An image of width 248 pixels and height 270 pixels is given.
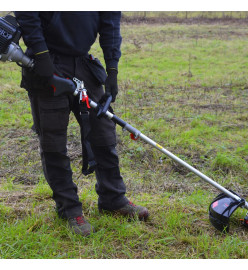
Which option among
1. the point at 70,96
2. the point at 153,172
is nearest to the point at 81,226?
the point at 70,96

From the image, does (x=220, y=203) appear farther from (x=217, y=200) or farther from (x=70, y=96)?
(x=70, y=96)

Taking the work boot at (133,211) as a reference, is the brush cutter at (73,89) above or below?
above

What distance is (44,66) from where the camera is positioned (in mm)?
2367

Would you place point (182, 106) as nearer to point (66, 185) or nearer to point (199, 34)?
point (66, 185)

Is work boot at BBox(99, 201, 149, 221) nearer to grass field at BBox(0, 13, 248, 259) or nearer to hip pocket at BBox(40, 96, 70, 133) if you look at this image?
grass field at BBox(0, 13, 248, 259)

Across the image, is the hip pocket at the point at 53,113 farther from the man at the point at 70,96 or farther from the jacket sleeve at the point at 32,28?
the jacket sleeve at the point at 32,28

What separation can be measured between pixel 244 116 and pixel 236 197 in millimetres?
3616

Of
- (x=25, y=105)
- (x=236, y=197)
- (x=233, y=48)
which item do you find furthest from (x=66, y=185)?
(x=233, y=48)

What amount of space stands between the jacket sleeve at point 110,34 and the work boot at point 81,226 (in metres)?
1.39

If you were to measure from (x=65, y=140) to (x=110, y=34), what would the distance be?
98 cm

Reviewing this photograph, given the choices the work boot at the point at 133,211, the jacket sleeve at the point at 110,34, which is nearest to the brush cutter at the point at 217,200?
the jacket sleeve at the point at 110,34

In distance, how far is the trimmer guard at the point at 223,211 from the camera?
8.82 feet

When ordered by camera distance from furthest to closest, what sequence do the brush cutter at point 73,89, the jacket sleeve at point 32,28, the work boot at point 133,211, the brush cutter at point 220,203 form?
the work boot at point 133,211 → the brush cutter at point 220,203 → the brush cutter at point 73,89 → the jacket sleeve at point 32,28

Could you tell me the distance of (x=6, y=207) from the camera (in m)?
3.08
